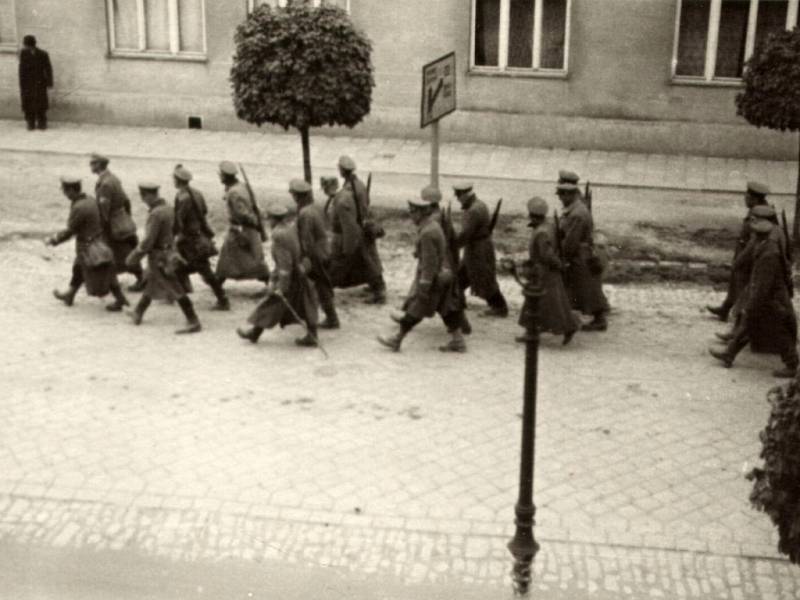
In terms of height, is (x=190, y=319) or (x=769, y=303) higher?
(x=769, y=303)

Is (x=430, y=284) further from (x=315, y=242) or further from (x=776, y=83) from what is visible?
(x=776, y=83)

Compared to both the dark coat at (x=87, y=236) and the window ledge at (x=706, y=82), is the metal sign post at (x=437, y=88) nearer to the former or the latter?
the dark coat at (x=87, y=236)

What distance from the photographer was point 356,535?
9.48 metres

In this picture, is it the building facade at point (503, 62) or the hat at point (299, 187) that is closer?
the hat at point (299, 187)

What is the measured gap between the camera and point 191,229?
45.6 feet

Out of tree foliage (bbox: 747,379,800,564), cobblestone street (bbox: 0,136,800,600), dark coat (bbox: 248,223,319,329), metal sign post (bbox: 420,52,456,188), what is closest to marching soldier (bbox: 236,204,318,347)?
dark coat (bbox: 248,223,319,329)

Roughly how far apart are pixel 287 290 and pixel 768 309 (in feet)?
14.5

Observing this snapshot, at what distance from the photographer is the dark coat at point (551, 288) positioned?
12.7m

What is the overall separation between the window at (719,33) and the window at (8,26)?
10.9m

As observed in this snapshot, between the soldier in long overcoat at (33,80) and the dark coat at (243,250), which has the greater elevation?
the soldier in long overcoat at (33,80)

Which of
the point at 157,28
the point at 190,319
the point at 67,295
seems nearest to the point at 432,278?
the point at 190,319

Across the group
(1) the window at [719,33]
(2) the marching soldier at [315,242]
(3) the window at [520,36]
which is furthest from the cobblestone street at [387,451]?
(3) the window at [520,36]

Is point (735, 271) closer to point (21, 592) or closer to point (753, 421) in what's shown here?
point (753, 421)

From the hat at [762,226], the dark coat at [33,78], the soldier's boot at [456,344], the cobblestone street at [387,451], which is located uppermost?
the dark coat at [33,78]
